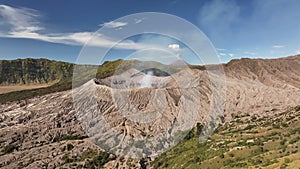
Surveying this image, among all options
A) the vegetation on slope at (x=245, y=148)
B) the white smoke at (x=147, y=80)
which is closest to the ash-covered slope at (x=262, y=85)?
the vegetation on slope at (x=245, y=148)

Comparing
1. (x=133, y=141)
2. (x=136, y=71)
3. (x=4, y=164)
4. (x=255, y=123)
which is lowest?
(x=4, y=164)

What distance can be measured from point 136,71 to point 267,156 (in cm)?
9438

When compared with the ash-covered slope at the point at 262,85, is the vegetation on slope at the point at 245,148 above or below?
below

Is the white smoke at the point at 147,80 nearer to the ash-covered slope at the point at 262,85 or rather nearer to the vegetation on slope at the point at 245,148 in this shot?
the ash-covered slope at the point at 262,85

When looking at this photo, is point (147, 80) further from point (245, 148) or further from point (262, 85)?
point (245, 148)

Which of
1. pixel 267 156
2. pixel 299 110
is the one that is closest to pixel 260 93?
pixel 299 110

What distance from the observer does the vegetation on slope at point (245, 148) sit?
4538 centimetres

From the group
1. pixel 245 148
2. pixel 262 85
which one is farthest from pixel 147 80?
pixel 245 148

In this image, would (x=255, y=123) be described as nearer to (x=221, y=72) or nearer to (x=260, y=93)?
(x=260, y=93)

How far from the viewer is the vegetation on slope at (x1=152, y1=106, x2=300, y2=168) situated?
45.4 metres

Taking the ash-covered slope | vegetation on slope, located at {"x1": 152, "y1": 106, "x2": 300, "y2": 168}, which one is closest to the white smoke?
the ash-covered slope

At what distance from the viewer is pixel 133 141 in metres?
91.6

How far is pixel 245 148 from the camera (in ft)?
187

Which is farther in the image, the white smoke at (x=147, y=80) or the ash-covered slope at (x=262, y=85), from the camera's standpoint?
the white smoke at (x=147, y=80)
